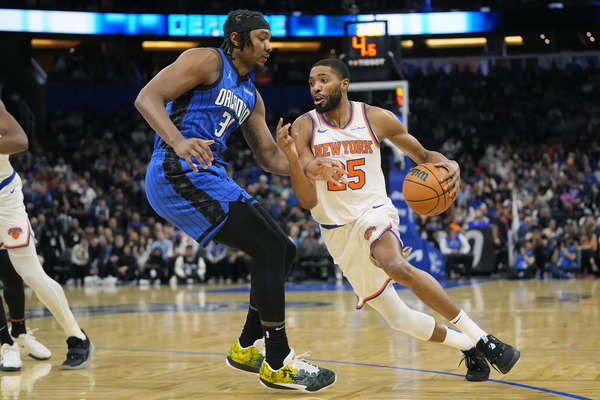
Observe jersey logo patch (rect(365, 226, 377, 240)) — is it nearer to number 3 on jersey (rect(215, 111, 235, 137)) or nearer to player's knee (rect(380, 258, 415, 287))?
player's knee (rect(380, 258, 415, 287))

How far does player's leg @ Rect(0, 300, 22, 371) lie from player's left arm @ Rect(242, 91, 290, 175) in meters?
2.16

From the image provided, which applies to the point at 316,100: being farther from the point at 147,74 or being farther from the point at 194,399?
the point at 147,74

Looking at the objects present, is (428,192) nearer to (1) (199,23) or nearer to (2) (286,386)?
(2) (286,386)

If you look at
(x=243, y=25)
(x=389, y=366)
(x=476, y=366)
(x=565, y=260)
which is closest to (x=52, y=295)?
(x=389, y=366)

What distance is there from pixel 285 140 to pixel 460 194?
15.2m

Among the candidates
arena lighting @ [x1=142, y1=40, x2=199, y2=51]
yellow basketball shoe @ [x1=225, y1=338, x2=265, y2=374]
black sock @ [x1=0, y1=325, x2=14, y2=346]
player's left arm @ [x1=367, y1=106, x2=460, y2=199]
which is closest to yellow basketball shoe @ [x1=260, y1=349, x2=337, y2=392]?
yellow basketball shoe @ [x1=225, y1=338, x2=265, y2=374]

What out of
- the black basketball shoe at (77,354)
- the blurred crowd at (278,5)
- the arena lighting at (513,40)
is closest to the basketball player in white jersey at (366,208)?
the black basketball shoe at (77,354)

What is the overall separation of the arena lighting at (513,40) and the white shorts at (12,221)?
24169 millimetres

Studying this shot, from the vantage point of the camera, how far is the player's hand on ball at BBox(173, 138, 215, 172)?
13.3 feet

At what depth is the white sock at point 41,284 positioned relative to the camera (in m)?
5.72

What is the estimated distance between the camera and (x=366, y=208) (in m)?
5.18

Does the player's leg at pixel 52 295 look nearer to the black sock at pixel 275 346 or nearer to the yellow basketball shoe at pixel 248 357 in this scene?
the yellow basketball shoe at pixel 248 357

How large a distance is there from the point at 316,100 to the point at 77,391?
225 centimetres

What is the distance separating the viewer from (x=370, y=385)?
463 centimetres
